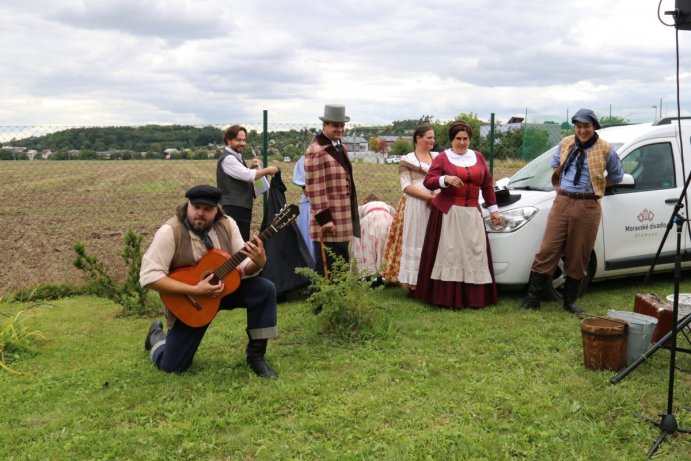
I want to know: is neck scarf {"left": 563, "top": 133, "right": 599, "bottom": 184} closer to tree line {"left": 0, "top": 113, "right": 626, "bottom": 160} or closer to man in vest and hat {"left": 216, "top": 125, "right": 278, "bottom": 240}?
tree line {"left": 0, "top": 113, "right": 626, "bottom": 160}

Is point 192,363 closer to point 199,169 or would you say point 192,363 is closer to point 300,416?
point 300,416

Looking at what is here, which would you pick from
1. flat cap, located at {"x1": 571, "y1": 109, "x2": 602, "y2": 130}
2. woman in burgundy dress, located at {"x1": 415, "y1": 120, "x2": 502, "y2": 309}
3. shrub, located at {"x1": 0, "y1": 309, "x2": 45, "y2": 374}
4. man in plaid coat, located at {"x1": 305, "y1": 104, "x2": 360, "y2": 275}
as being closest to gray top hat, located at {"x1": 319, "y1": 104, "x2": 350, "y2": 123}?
man in plaid coat, located at {"x1": 305, "y1": 104, "x2": 360, "y2": 275}

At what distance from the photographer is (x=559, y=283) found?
651 centimetres

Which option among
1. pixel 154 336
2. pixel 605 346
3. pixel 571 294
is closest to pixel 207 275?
pixel 154 336

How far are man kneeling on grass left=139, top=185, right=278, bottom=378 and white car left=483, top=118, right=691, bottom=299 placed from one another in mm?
2818

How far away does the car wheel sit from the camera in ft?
20.9

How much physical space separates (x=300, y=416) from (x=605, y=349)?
223cm

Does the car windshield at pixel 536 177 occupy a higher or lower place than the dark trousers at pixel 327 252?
higher

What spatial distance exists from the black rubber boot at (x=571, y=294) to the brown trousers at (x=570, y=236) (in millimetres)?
77

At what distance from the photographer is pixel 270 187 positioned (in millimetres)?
6875

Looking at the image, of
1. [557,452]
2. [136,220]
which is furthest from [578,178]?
[136,220]

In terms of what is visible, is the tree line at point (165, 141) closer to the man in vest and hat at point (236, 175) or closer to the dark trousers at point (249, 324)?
the man in vest and hat at point (236, 175)

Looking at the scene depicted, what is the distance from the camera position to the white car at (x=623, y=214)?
6.27 m

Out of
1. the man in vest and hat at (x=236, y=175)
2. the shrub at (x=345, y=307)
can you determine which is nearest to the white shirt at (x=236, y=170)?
the man in vest and hat at (x=236, y=175)
